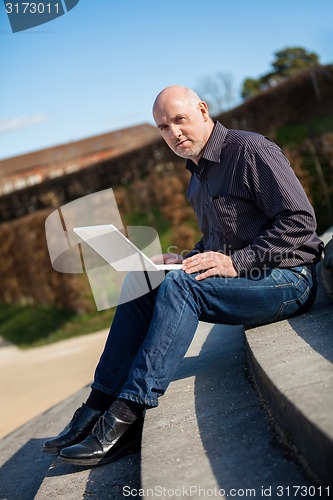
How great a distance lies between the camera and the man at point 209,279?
2980 mm

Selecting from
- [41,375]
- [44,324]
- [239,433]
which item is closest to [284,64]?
[44,324]

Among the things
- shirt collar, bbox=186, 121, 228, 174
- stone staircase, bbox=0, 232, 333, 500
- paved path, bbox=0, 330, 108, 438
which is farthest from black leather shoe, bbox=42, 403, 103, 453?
paved path, bbox=0, 330, 108, 438

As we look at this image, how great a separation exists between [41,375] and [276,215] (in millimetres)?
8123

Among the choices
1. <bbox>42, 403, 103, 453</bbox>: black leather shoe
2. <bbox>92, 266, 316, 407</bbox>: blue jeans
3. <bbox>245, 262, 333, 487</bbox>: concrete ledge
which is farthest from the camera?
<bbox>42, 403, 103, 453</bbox>: black leather shoe

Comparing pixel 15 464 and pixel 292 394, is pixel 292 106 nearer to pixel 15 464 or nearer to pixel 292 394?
pixel 15 464

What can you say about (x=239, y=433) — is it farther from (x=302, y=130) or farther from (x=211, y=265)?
(x=302, y=130)

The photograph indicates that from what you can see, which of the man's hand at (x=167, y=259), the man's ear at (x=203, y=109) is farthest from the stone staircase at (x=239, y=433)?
the man's ear at (x=203, y=109)

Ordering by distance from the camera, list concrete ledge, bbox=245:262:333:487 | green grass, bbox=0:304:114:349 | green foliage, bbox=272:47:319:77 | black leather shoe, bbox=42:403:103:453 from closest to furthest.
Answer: concrete ledge, bbox=245:262:333:487 < black leather shoe, bbox=42:403:103:453 < green grass, bbox=0:304:114:349 < green foliage, bbox=272:47:319:77

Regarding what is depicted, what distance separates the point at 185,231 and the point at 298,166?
109 inches

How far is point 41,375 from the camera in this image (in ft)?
35.1

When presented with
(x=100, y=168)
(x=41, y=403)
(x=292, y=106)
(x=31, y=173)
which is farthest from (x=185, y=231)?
(x=31, y=173)

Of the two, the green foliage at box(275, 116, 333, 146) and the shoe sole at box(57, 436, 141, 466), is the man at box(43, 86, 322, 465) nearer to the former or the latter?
the shoe sole at box(57, 436, 141, 466)

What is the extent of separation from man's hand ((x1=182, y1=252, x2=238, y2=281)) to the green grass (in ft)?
35.4

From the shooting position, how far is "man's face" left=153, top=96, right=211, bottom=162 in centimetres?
350
